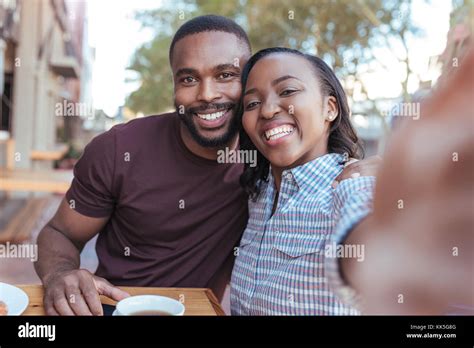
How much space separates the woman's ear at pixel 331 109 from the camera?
141cm

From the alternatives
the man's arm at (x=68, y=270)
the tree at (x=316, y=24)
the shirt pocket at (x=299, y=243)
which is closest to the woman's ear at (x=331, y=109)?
the shirt pocket at (x=299, y=243)

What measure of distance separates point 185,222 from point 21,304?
0.56m

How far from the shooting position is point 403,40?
2.41 metres

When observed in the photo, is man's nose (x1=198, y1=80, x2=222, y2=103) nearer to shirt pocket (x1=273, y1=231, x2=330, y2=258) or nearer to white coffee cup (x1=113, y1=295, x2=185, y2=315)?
shirt pocket (x1=273, y1=231, x2=330, y2=258)

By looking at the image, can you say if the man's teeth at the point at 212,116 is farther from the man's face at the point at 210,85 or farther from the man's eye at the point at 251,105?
the man's eye at the point at 251,105

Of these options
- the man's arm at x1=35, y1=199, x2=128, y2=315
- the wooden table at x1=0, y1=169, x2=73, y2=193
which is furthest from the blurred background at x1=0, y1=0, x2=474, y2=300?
the man's arm at x1=35, y1=199, x2=128, y2=315

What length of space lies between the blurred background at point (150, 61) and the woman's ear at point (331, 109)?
0.19 metres

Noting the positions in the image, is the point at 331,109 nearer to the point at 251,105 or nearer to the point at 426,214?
the point at 251,105

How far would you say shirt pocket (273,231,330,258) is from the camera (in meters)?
1.21

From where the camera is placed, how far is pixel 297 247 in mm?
1247

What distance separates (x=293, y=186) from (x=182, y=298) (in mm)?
447

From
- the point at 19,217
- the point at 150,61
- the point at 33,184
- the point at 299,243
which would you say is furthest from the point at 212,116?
the point at 150,61

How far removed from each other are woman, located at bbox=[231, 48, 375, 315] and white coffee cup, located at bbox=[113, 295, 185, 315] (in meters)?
0.20
